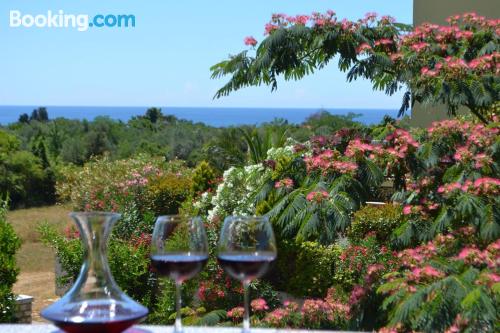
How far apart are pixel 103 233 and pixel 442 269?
2.92 m

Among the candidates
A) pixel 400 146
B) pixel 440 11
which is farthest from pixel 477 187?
pixel 440 11

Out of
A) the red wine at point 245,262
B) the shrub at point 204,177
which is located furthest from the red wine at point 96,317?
the shrub at point 204,177

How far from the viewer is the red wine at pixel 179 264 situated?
2.11m

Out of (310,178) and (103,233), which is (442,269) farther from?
(103,233)

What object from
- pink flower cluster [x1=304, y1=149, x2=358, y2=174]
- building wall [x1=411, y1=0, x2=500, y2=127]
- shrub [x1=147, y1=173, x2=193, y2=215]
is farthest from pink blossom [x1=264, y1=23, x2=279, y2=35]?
shrub [x1=147, y1=173, x2=193, y2=215]

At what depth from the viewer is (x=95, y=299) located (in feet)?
6.70

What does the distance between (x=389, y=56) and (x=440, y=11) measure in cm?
730

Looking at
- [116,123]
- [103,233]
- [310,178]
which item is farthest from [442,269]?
[116,123]

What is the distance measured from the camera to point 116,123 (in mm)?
28547

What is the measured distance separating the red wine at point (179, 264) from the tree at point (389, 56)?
476cm

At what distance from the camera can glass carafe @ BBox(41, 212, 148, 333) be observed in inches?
77.6

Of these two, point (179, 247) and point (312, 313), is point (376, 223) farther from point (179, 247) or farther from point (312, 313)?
point (179, 247)

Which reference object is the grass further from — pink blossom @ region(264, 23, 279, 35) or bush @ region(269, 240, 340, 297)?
pink blossom @ region(264, 23, 279, 35)

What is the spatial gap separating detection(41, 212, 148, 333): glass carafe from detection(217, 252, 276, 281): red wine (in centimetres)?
27
